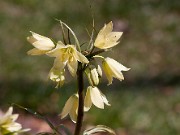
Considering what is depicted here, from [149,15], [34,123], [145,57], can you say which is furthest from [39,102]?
→ [149,15]

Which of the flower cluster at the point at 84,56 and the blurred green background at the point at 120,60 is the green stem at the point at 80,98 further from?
the blurred green background at the point at 120,60

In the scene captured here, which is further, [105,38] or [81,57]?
[105,38]

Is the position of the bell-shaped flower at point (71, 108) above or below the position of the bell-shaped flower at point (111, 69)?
below

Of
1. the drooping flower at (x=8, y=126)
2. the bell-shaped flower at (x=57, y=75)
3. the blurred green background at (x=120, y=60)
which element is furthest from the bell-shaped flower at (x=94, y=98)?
the blurred green background at (x=120, y=60)

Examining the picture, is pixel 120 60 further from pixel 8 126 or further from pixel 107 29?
pixel 107 29

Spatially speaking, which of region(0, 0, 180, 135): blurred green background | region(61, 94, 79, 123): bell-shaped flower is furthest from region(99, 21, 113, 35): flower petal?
region(0, 0, 180, 135): blurred green background

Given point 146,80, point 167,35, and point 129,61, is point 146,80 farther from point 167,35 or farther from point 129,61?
point 167,35

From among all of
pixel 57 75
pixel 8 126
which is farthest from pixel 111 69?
pixel 8 126
